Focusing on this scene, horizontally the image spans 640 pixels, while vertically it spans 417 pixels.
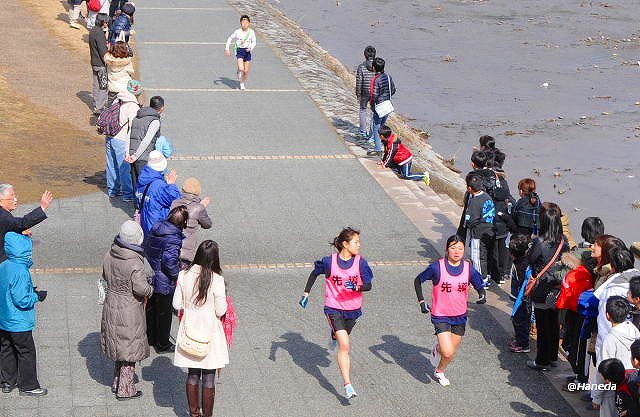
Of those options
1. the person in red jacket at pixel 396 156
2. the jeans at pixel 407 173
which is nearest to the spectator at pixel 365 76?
the person in red jacket at pixel 396 156

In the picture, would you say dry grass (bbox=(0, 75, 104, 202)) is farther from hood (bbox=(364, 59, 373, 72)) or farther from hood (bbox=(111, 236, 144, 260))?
hood (bbox=(111, 236, 144, 260))

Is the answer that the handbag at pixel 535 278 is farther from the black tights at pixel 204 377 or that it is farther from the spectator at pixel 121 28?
the spectator at pixel 121 28

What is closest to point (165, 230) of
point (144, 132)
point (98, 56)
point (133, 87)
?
point (144, 132)

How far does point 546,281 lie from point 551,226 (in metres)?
0.64

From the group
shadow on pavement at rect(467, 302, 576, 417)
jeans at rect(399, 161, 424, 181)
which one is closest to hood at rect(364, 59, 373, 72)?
jeans at rect(399, 161, 424, 181)

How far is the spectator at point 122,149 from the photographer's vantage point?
44.0 feet

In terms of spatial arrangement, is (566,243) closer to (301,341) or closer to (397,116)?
(301,341)

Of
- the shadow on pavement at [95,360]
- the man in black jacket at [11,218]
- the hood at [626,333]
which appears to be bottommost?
the shadow on pavement at [95,360]

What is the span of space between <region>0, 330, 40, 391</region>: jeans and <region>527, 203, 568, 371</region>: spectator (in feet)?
15.6

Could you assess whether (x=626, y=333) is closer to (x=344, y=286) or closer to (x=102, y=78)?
(x=344, y=286)

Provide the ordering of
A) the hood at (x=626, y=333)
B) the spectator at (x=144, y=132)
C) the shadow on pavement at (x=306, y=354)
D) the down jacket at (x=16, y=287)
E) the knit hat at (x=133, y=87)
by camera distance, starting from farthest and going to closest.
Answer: the knit hat at (x=133, y=87) < the spectator at (x=144, y=132) < the shadow on pavement at (x=306, y=354) < the down jacket at (x=16, y=287) < the hood at (x=626, y=333)

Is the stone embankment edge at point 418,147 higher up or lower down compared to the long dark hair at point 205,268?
lower down

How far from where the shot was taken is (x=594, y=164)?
2145cm

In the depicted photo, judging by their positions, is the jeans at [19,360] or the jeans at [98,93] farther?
the jeans at [98,93]
